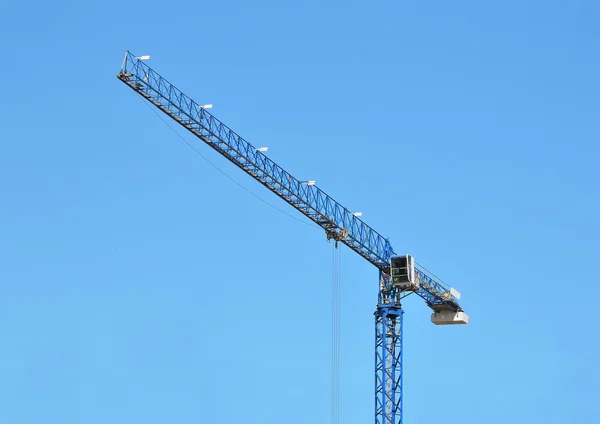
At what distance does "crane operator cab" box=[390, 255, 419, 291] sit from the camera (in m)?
187

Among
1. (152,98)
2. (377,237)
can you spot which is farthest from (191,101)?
(377,237)

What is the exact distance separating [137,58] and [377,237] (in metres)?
42.7

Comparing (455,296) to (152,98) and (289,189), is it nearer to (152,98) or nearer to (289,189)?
(289,189)

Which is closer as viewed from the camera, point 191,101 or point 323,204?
point 191,101

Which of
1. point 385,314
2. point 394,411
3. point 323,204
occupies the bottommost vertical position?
point 394,411

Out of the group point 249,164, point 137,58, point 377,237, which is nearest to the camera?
point 137,58

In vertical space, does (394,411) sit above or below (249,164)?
below

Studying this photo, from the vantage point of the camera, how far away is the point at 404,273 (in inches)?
7377

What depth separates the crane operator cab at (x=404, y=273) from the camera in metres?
187

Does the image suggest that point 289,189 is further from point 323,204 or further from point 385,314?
point 385,314

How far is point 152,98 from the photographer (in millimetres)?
169375

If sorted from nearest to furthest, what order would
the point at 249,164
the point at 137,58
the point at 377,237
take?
the point at 137,58, the point at 249,164, the point at 377,237

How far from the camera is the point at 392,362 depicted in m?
188

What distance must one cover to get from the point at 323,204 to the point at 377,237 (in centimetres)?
1020
